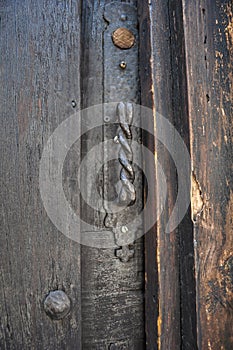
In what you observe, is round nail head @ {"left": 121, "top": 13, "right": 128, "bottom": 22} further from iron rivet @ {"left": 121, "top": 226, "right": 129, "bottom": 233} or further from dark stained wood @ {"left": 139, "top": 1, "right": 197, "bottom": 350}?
iron rivet @ {"left": 121, "top": 226, "right": 129, "bottom": 233}

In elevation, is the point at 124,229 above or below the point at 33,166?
below

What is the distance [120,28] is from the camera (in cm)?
67

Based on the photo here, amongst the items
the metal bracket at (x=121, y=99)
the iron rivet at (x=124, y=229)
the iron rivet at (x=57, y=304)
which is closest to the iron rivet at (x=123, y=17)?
the metal bracket at (x=121, y=99)

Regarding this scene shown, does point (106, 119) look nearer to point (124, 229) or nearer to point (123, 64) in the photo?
point (123, 64)

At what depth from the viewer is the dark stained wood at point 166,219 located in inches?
23.6

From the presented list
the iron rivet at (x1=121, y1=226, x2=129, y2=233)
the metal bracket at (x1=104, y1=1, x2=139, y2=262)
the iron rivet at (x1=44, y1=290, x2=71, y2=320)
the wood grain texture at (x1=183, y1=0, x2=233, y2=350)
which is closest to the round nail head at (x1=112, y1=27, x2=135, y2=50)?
the metal bracket at (x1=104, y1=1, x2=139, y2=262)

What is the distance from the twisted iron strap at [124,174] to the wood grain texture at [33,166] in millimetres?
97

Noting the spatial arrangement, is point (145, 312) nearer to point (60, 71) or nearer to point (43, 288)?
point (43, 288)

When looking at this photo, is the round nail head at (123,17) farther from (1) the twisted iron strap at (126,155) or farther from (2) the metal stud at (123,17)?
(1) the twisted iron strap at (126,155)

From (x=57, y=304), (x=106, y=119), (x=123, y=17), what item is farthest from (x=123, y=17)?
(x=57, y=304)

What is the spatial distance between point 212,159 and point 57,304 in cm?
42

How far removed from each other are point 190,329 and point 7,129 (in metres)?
0.54

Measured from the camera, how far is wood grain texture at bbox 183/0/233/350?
0.60m

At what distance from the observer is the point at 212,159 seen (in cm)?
63
